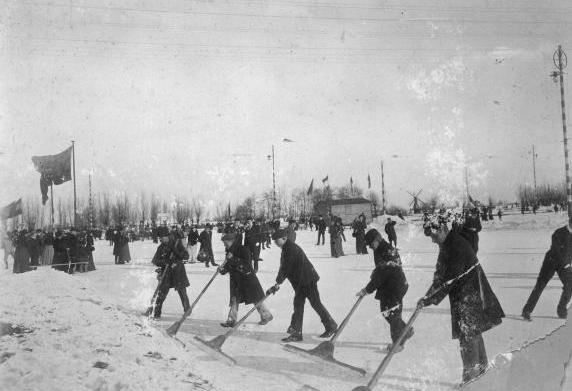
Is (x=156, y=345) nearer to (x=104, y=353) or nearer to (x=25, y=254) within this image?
(x=104, y=353)

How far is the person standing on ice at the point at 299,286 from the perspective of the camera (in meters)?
5.99

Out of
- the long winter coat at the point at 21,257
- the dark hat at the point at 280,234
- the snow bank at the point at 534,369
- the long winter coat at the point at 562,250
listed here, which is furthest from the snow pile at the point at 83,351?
the long winter coat at the point at 21,257

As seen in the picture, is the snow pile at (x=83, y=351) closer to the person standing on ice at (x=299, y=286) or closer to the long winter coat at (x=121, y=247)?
the person standing on ice at (x=299, y=286)

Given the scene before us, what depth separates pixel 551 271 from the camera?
6.43 meters

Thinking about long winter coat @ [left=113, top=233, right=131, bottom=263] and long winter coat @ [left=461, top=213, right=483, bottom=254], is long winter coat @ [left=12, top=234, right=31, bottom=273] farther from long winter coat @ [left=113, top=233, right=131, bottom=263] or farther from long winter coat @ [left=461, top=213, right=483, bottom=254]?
long winter coat @ [left=461, top=213, right=483, bottom=254]

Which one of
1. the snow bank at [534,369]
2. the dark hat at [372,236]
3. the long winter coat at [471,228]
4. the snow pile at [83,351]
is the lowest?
the snow bank at [534,369]

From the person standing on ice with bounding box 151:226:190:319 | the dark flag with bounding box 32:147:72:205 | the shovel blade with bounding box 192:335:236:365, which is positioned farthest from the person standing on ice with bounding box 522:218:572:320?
the dark flag with bounding box 32:147:72:205

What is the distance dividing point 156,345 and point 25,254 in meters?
13.1

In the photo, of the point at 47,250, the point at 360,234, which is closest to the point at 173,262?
the point at 360,234

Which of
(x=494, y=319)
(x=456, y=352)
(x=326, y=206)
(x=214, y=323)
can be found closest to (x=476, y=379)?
(x=494, y=319)

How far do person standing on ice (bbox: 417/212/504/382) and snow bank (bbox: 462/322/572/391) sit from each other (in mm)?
278

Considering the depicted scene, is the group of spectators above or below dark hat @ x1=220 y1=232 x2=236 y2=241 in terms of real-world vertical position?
below

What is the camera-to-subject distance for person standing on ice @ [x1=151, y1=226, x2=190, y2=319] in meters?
7.70

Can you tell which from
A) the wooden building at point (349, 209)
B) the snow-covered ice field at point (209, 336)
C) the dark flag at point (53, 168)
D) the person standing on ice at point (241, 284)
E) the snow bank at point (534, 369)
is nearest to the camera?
the snow-covered ice field at point (209, 336)
